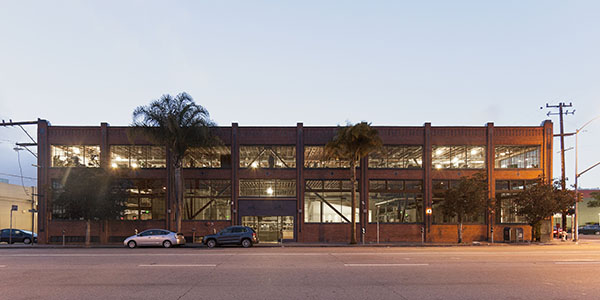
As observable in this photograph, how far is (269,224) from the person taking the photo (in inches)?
1387

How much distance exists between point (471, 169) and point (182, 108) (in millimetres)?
23894

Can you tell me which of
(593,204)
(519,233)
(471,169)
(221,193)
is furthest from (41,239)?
(593,204)

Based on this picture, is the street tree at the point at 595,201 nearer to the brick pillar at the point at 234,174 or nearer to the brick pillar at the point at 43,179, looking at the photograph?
the brick pillar at the point at 234,174

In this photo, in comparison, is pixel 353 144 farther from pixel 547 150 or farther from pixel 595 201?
pixel 595 201

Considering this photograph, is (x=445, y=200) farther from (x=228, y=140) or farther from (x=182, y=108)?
(x=182, y=108)

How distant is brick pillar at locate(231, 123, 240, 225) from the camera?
34906 mm

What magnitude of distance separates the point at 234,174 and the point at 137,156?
8337 millimetres

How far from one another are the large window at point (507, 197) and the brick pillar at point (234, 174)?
21.8 m

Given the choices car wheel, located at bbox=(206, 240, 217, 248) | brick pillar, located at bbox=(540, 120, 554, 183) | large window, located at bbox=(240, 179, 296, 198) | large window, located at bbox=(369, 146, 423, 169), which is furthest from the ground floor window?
car wheel, located at bbox=(206, 240, 217, 248)

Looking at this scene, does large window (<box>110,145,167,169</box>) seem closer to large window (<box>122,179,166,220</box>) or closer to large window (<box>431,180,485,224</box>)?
large window (<box>122,179,166,220</box>)

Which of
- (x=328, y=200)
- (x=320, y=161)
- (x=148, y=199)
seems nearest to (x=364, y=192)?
(x=328, y=200)

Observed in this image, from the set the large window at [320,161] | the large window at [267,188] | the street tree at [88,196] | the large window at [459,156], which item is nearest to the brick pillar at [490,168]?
the large window at [459,156]

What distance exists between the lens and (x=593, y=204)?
64.8 m

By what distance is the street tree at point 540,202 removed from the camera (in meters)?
32.5
